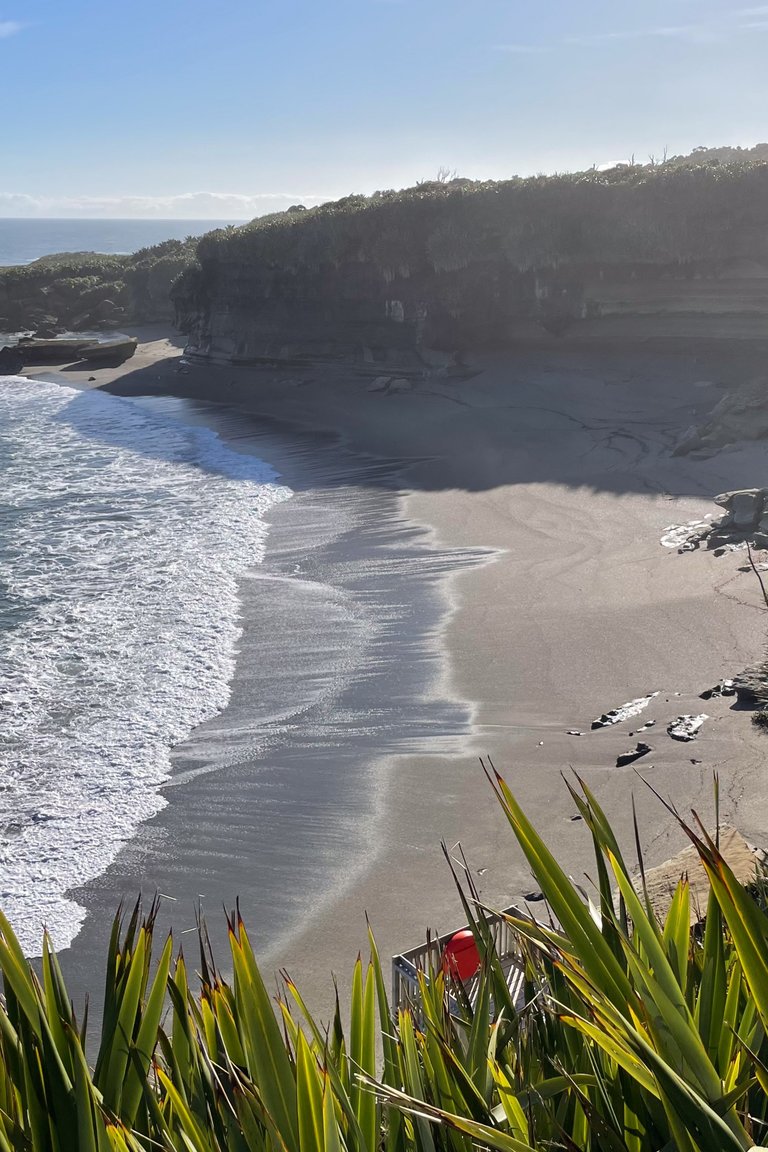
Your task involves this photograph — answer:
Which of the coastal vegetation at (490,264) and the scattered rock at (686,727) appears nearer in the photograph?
the scattered rock at (686,727)

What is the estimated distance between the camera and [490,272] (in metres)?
22.2

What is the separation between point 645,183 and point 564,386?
15.5ft

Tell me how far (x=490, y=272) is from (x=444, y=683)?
16.0m

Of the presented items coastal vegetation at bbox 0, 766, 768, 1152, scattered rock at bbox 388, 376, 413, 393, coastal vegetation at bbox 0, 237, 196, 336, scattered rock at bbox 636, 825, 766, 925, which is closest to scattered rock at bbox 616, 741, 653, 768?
scattered rock at bbox 636, 825, 766, 925

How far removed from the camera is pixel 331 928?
541 centimetres

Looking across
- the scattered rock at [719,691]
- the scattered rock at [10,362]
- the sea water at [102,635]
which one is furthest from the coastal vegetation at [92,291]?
the scattered rock at [719,691]

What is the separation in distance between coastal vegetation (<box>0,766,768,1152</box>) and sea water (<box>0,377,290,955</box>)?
424 cm

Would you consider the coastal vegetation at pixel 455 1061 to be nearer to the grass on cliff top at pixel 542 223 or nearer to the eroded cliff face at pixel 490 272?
the eroded cliff face at pixel 490 272

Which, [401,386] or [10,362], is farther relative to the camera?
[10,362]

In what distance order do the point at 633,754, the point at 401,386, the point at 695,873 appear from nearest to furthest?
the point at 695,873 < the point at 633,754 < the point at 401,386

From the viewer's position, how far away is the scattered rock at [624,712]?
7137 mm

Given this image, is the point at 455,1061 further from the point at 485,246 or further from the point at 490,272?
the point at 485,246

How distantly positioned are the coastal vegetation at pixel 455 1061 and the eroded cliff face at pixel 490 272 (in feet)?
58.4

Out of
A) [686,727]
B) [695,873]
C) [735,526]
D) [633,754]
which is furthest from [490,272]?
[695,873]
